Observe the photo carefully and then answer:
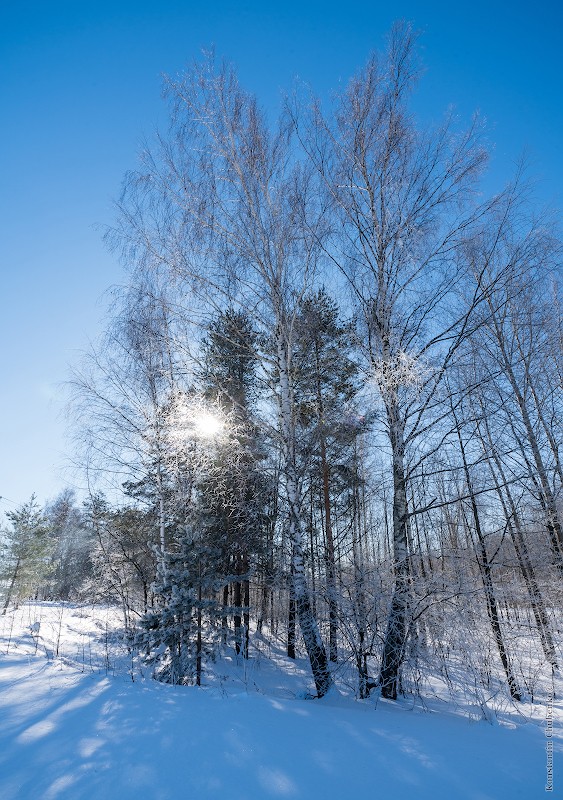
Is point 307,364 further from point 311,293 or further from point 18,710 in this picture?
point 18,710

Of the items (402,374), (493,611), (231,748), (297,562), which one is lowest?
(231,748)

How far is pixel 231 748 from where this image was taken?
2.79 meters

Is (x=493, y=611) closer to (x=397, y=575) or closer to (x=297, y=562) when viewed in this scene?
(x=397, y=575)

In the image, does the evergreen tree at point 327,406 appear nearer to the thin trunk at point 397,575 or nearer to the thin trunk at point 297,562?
the thin trunk at point 297,562

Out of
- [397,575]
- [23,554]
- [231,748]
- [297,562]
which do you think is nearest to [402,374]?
[397,575]

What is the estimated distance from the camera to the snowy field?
2.27 m

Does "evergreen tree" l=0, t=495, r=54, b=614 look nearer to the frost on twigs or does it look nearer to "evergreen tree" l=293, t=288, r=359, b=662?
"evergreen tree" l=293, t=288, r=359, b=662

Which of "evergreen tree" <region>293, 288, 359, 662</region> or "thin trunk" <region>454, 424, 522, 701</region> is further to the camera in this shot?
"evergreen tree" <region>293, 288, 359, 662</region>

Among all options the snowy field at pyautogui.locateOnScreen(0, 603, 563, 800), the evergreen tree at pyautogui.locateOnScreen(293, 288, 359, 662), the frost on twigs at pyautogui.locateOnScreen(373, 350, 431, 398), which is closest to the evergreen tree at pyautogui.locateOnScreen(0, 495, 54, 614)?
the evergreen tree at pyautogui.locateOnScreen(293, 288, 359, 662)

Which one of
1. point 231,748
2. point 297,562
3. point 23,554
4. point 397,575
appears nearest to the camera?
point 231,748

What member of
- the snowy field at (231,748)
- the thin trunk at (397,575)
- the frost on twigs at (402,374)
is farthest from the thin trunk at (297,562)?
the frost on twigs at (402,374)

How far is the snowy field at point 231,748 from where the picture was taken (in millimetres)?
2273

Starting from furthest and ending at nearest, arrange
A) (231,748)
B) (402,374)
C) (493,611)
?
(493,611), (402,374), (231,748)

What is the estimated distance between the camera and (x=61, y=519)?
39594mm
